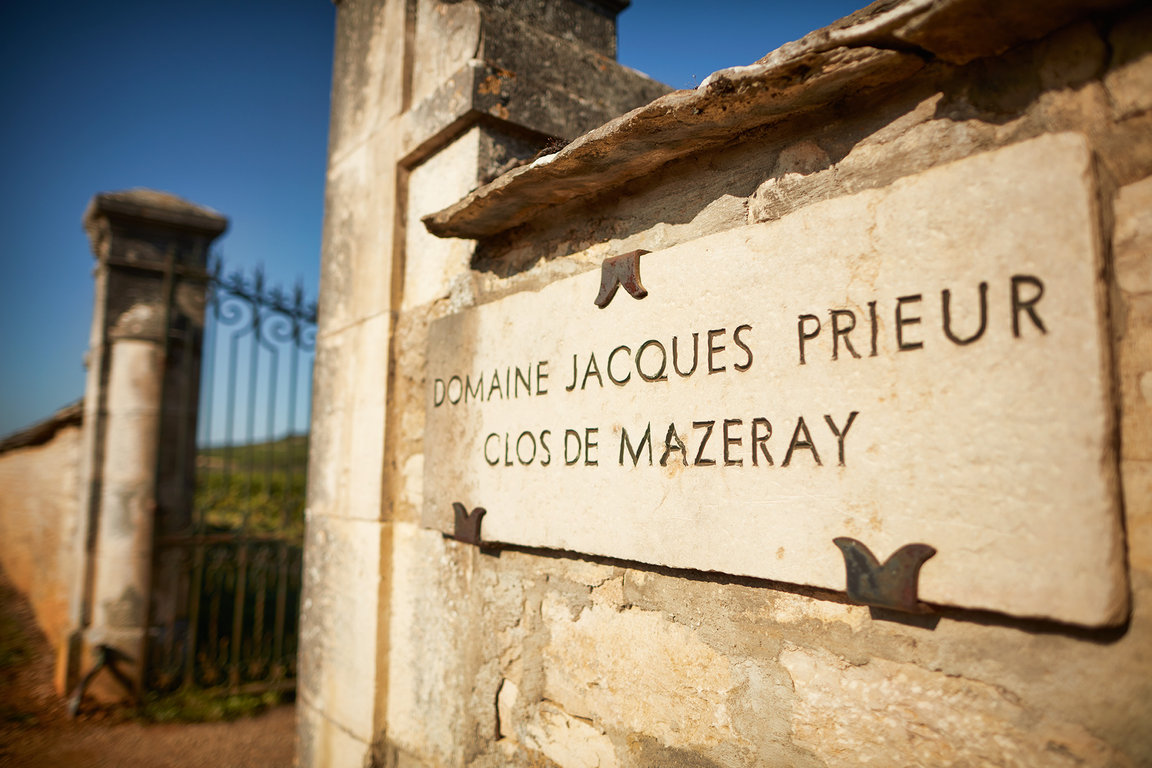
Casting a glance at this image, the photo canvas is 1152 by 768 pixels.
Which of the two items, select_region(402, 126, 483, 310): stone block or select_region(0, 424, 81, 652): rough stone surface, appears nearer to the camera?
select_region(402, 126, 483, 310): stone block

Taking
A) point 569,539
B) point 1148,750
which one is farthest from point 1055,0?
point 569,539

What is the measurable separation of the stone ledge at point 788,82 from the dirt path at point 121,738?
3717 mm

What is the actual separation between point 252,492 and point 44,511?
4.95 meters

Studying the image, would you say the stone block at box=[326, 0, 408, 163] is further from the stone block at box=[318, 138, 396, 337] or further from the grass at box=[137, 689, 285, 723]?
the grass at box=[137, 689, 285, 723]

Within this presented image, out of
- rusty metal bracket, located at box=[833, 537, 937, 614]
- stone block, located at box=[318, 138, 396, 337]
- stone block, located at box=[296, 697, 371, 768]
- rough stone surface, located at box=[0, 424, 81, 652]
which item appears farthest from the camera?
rough stone surface, located at box=[0, 424, 81, 652]

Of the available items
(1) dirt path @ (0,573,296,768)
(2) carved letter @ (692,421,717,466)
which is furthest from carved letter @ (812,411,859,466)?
(1) dirt path @ (0,573,296,768)

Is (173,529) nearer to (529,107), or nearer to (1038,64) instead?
(529,107)

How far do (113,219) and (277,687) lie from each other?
11.2ft

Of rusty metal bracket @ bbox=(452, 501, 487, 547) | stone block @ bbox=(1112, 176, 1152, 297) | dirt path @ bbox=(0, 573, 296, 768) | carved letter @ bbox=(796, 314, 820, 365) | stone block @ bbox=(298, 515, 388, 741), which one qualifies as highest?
stone block @ bbox=(1112, 176, 1152, 297)

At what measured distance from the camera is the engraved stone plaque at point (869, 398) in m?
0.96

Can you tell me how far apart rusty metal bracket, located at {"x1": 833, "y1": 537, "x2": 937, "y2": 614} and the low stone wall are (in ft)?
16.8

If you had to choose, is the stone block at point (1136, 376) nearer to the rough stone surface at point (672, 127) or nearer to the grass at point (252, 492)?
the rough stone surface at point (672, 127)

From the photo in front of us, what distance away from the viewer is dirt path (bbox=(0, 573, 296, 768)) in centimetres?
372

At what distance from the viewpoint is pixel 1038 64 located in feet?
3.58
